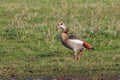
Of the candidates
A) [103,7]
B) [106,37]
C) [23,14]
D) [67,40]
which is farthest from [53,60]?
[103,7]

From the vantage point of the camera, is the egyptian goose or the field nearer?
the field

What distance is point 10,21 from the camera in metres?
14.6

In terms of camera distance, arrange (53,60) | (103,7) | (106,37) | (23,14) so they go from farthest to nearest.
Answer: (103,7) < (23,14) < (106,37) < (53,60)

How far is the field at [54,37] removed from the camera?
1001cm

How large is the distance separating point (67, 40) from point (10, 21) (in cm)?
391

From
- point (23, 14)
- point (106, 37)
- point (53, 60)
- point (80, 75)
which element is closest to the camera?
point (80, 75)

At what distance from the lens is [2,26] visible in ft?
47.0

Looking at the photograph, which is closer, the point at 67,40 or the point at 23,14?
the point at 67,40

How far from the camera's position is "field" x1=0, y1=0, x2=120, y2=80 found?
10008 millimetres

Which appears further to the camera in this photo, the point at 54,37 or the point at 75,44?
the point at 54,37

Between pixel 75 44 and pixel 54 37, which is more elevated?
pixel 75 44

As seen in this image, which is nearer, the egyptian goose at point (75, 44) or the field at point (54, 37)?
the field at point (54, 37)

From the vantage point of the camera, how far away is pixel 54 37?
41.7 ft

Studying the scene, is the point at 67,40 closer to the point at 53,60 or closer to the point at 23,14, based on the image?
the point at 53,60
